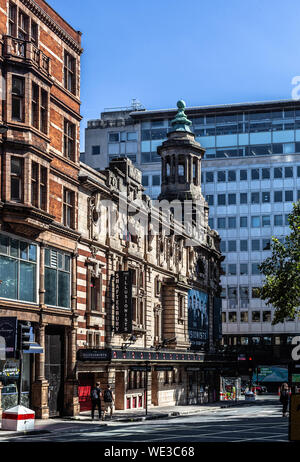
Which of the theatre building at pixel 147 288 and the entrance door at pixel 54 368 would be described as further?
the theatre building at pixel 147 288

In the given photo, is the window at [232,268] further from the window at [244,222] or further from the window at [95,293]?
the window at [95,293]

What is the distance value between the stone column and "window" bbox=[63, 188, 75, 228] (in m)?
6.86

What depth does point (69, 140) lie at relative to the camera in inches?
1886

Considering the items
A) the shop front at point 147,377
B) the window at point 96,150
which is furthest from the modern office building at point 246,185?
the shop front at point 147,377

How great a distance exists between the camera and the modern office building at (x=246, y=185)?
111688 millimetres

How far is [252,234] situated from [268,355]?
1602 centimetres

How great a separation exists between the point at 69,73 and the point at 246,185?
6661 cm

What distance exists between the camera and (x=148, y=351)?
55.6 m

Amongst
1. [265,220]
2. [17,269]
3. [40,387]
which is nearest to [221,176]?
[265,220]

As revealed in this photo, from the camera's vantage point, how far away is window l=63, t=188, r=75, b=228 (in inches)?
1828

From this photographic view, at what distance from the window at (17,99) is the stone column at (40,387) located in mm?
10268

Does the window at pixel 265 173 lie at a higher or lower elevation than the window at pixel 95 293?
higher

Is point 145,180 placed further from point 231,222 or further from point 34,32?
point 34,32
